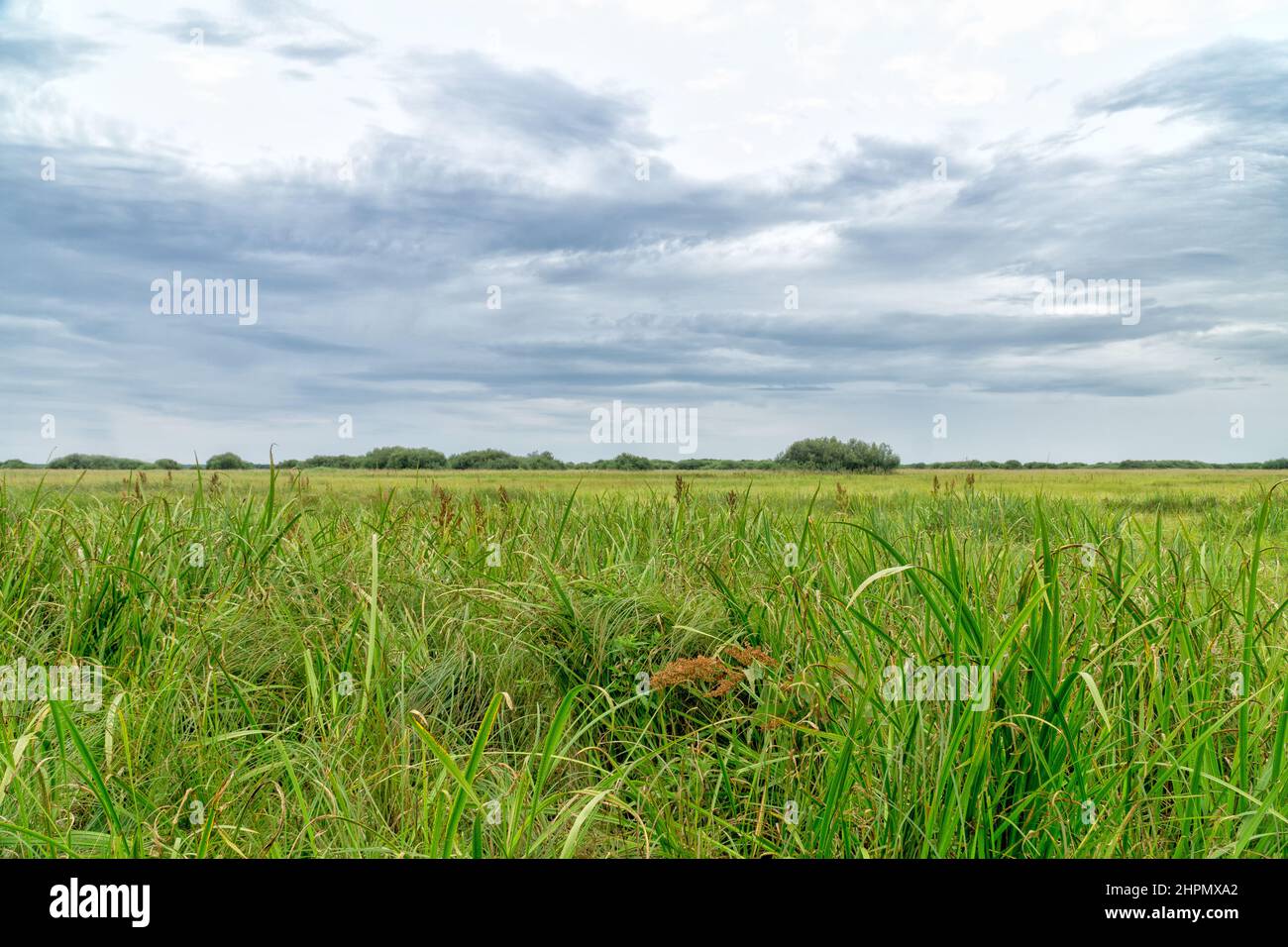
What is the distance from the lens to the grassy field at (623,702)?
2205 millimetres

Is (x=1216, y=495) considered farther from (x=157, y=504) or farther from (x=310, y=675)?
(x=157, y=504)

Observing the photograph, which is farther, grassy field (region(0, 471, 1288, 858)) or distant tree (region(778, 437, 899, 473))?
distant tree (region(778, 437, 899, 473))

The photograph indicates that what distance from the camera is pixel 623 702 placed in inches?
98.0

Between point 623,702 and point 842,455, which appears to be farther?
point 842,455

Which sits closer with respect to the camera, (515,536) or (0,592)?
(0,592)

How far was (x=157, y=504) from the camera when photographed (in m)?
5.25

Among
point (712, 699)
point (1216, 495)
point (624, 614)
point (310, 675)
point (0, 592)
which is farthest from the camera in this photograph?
point (1216, 495)

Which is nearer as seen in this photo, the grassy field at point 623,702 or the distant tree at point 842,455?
the grassy field at point 623,702

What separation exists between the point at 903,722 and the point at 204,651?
2.90 metres

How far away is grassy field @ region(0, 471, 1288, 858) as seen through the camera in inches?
86.8
